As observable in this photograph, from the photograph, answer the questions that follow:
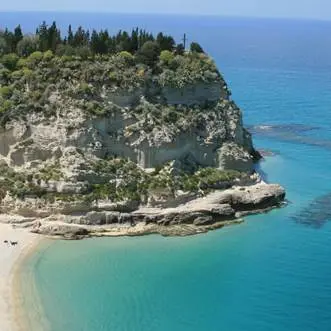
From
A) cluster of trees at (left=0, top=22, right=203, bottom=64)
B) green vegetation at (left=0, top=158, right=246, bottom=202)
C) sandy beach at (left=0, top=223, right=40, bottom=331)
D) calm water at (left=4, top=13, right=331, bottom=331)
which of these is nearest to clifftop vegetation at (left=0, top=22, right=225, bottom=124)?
cluster of trees at (left=0, top=22, right=203, bottom=64)

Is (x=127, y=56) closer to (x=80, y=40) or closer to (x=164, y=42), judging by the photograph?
(x=164, y=42)

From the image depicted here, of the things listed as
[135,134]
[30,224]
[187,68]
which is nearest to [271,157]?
[187,68]

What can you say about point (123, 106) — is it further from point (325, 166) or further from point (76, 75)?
point (325, 166)

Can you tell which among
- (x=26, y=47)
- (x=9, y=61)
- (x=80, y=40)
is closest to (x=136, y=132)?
(x=80, y=40)

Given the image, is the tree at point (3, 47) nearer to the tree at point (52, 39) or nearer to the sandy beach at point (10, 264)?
the tree at point (52, 39)

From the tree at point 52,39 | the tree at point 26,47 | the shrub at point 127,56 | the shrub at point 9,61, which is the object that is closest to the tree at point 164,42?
the shrub at point 127,56
